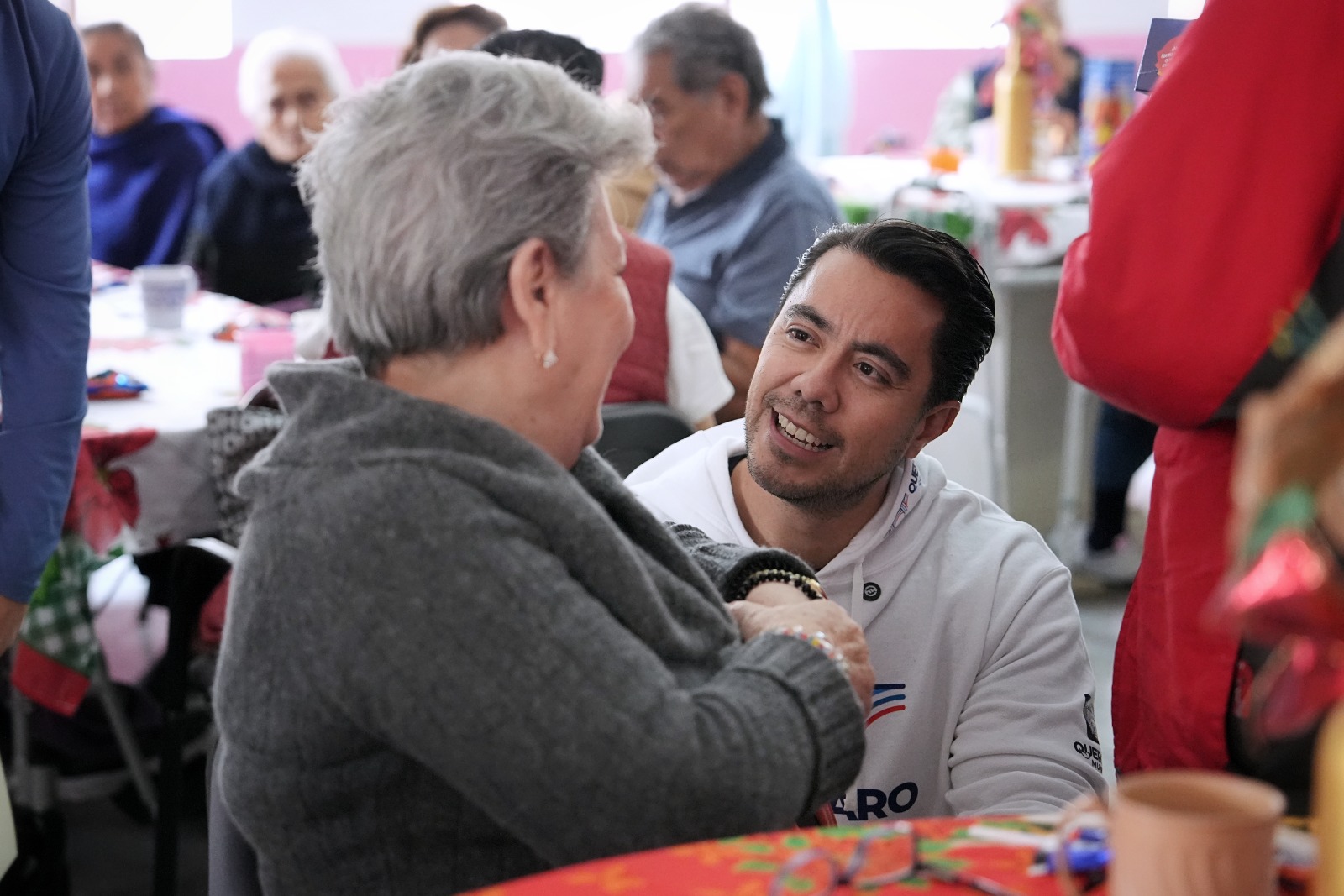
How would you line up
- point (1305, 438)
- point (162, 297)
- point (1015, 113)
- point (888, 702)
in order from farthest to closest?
point (1015, 113), point (162, 297), point (888, 702), point (1305, 438)

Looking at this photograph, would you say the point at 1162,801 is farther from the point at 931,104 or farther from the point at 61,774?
the point at 931,104

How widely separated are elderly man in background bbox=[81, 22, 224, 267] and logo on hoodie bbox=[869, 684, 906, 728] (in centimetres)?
375

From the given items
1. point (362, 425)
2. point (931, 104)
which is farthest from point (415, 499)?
point (931, 104)

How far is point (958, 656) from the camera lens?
1560 millimetres

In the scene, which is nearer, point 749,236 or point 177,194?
point 749,236

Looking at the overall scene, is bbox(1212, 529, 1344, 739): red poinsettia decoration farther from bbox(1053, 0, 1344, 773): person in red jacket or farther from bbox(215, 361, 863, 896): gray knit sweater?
bbox(1053, 0, 1344, 773): person in red jacket

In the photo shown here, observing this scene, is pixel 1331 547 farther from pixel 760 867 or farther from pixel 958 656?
pixel 958 656

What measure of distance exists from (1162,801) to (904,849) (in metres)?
0.20

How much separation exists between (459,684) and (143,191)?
425 cm

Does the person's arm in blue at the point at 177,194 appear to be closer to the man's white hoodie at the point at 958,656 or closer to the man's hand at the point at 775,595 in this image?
the man's white hoodie at the point at 958,656

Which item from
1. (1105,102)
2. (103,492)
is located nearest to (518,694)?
(103,492)

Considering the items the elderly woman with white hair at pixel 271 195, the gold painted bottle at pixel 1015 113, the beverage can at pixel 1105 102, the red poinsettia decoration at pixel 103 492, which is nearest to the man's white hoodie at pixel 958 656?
the red poinsettia decoration at pixel 103 492

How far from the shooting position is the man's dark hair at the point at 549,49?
2736mm

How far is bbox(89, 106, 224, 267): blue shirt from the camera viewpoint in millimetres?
4703
